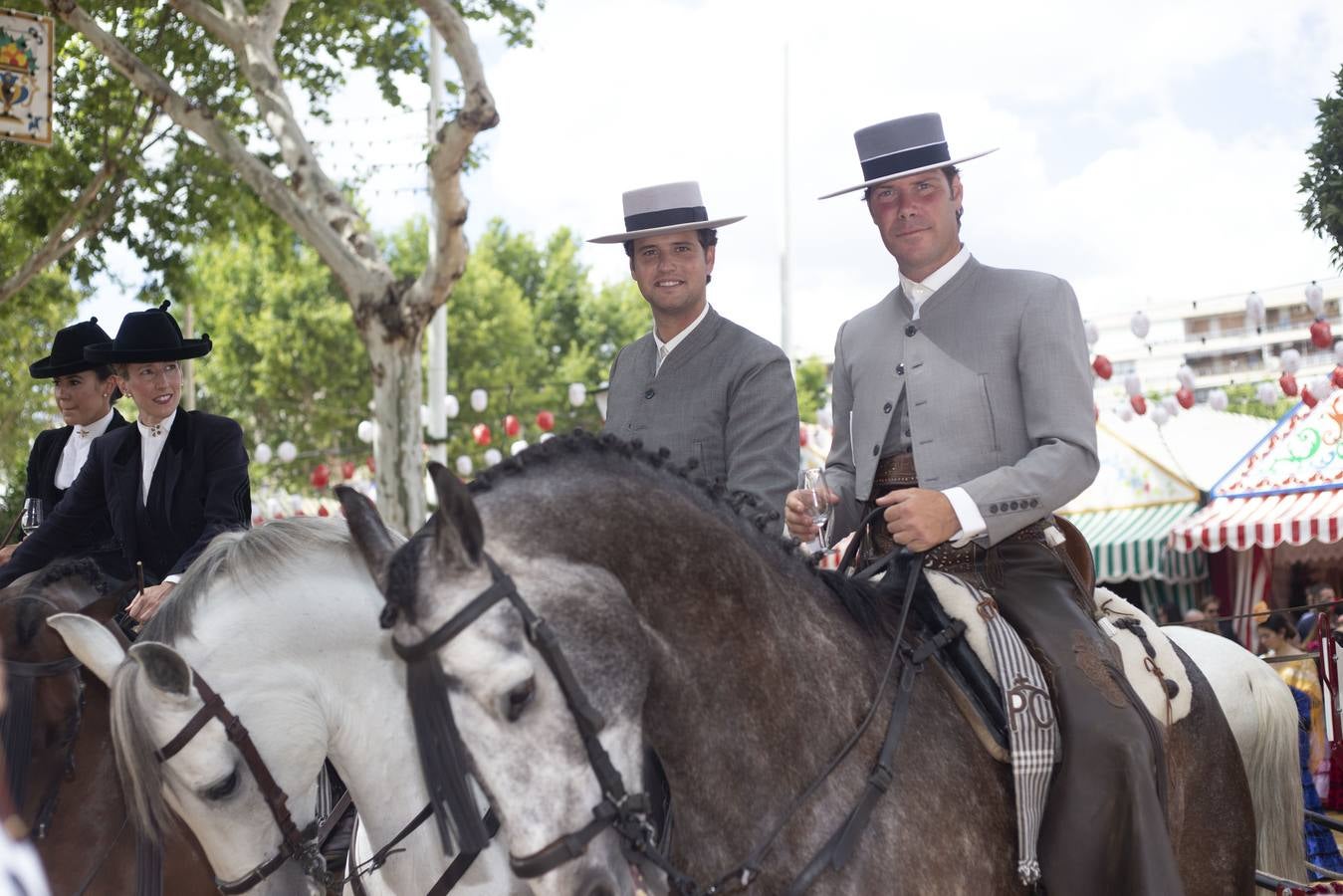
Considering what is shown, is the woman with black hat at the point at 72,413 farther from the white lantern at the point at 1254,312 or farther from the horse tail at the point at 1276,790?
the white lantern at the point at 1254,312

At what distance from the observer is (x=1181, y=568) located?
62.3 feet

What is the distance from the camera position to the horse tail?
14.7ft

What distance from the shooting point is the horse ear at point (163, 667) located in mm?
3697

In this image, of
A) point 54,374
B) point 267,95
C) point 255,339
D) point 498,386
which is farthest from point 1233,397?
point 54,374

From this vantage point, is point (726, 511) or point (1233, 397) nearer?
point (726, 511)

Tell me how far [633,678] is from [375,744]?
157 cm

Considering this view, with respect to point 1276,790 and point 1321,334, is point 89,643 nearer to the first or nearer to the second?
point 1276,790

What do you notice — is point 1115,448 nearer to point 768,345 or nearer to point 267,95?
point 267,95

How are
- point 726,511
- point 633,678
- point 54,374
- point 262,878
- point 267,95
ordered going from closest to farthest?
point 633,678 < point 726,511 < point 262,878 < point 54,374 < point 267,95

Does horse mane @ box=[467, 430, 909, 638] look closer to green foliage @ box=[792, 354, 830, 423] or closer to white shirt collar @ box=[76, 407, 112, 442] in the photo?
white shirt collar @ box=[76, 407, 112, 442]

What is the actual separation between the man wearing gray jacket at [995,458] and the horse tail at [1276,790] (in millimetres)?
1114

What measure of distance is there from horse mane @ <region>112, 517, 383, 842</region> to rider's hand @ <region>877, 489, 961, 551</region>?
1.87 meters

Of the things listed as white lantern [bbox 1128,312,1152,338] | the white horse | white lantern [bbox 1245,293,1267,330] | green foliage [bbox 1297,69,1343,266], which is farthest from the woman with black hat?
white lantern [bbox 1245,293,1267,330]

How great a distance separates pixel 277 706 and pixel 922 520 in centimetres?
200
